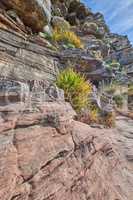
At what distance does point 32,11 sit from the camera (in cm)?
1003

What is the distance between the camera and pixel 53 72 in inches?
328

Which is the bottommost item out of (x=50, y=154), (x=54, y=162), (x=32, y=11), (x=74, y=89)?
(x=54, y=162)

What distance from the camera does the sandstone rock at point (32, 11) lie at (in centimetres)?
959

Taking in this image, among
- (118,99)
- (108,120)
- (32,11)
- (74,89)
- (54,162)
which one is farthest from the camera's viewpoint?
(118,99)

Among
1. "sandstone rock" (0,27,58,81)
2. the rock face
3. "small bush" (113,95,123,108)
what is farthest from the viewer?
"small bush" (113,95,123,108)

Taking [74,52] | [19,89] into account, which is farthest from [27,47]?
Answer: [19,89]

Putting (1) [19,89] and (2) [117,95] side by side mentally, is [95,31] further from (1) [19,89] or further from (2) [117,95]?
(1) [19,89]

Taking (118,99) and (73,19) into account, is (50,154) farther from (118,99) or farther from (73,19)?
(73,19)

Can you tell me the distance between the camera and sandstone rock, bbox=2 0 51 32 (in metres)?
9.59

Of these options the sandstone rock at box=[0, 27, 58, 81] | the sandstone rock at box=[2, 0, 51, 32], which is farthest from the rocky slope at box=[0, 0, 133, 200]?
the sandstone rock at box=[2, 0, 51, 32]

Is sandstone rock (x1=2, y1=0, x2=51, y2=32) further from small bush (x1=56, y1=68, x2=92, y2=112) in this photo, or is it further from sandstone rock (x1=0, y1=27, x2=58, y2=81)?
small bush (x1=56, y1=68, x2=92, y2=112)

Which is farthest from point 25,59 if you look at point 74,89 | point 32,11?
point 32,11

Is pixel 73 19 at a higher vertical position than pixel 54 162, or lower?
higher

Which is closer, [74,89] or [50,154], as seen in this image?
[50,154]
